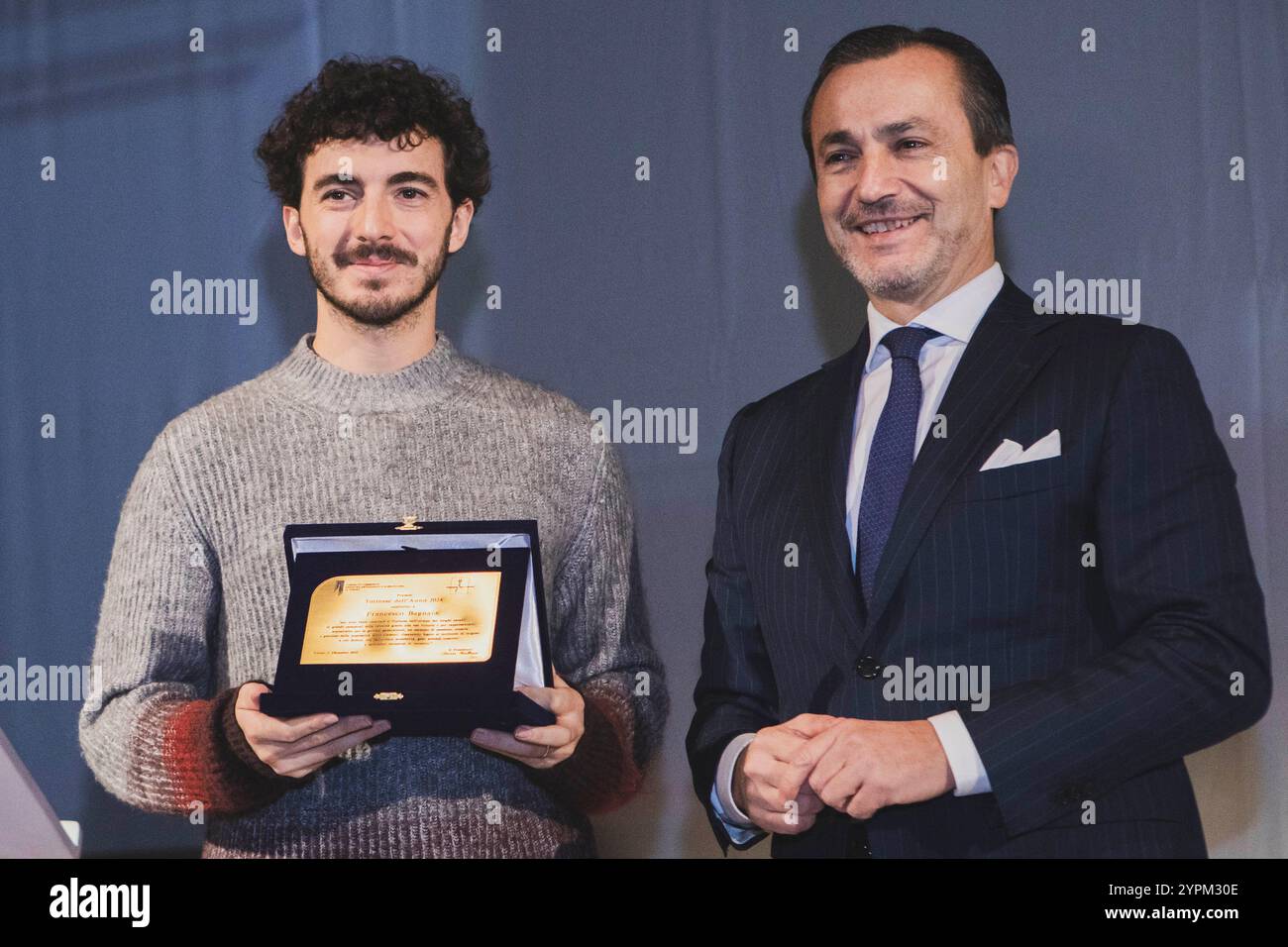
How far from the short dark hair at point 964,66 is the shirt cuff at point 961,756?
106cm

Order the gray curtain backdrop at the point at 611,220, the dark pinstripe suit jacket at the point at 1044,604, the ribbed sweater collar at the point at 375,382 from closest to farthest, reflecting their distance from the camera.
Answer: the dark pinstripe suit jacket at the point at 1044,604, the ribbed sweater collar at the point at 375,382, the gray curtain backdrop at the point at 611,220

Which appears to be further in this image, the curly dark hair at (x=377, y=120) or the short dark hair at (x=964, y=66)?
the curly dark hair at (x=377, y=120)

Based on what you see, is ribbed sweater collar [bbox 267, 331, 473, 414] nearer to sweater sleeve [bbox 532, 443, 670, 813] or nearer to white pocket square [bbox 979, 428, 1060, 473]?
sweater sleeve [bbox 532, 443, 670, 813]

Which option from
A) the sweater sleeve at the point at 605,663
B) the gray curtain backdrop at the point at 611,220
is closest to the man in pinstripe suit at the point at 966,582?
the sweater sleeve at the point at 605,663

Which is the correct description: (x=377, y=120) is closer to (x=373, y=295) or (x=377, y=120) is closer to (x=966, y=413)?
(x=373, y=295)

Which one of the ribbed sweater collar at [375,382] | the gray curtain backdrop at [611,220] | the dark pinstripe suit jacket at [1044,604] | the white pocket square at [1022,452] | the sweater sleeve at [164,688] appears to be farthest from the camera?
the gray curtain backdrop at [611,220]

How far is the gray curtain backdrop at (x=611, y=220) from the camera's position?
115 inches

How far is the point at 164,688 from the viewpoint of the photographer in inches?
104

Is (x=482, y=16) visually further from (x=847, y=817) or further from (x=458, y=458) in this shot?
(x=847, y=817)

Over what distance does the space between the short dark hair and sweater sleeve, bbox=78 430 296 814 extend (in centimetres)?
141

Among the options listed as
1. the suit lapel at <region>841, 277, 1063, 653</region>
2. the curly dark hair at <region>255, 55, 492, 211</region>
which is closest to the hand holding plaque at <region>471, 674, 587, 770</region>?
the suit lapel at <region>841, 277, 1063, 653</region>

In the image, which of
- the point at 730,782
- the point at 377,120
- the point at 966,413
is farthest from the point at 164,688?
the point at 966,413

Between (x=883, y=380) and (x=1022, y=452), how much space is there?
0.33 m

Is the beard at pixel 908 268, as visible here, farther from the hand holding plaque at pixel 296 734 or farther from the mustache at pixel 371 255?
the hand holding plaque at pixel 296 734
